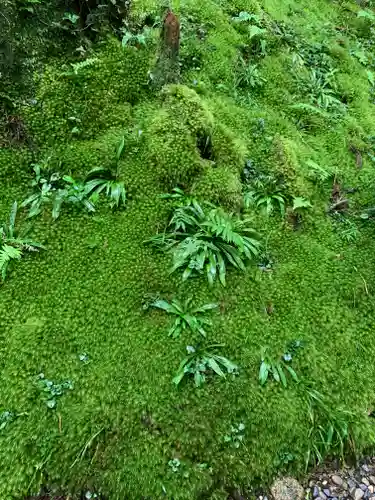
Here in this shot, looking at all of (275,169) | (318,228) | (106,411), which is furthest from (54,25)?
(106,411)

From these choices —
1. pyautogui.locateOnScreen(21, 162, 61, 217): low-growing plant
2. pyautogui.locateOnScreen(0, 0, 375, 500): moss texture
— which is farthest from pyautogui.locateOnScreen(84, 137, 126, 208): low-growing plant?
pyautogui.locateOnScreen(21, 162, 61, 217): low-growing plant

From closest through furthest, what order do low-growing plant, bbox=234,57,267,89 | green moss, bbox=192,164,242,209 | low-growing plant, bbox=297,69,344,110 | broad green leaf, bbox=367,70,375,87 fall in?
green moss, bbox=192,164,242,209
low-growing plant, bbox=234,57,267,89
low-growing plant, bbox=297,69,344,110
broad green leaf, bbox=367,70,375,87

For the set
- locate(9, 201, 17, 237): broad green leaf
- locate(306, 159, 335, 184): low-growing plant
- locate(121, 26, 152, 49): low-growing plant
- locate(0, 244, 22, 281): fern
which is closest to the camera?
locate(0, 244, 22, 281): fern

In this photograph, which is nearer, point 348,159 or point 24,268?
point 24,268

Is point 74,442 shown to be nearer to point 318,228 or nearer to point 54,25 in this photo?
point 318,228

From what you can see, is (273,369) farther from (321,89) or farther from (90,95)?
(321,89)

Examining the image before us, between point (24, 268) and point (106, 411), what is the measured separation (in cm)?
169

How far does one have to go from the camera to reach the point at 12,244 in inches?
171

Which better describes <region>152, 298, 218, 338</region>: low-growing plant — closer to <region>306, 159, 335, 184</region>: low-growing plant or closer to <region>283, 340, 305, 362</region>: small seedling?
<region>283, 340, 305, 362</region>: small seedling

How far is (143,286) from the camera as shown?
14.2 ft

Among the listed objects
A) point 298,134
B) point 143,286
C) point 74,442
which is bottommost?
point 74,442

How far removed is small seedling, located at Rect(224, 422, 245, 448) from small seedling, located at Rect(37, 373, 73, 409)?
4.84 feet

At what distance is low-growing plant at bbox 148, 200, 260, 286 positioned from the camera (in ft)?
14.4

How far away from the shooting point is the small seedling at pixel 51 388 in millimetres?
3684
